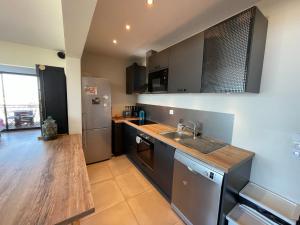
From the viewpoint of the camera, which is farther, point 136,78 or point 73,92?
point 136,78

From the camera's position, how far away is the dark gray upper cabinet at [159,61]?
7.00 feet

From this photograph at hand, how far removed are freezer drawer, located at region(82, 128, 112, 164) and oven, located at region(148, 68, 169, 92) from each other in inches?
55.7

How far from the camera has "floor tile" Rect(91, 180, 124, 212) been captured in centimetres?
180

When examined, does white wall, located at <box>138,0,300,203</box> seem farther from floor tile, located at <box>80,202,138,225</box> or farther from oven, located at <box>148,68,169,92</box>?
floor tile, located at <box>80,202,138,225</box>

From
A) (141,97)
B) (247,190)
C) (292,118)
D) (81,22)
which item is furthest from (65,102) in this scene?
(292,118)

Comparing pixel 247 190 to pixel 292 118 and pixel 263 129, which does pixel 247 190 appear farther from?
pixel 292 118

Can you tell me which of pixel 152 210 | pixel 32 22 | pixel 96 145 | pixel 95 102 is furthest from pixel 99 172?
pixel 32 22

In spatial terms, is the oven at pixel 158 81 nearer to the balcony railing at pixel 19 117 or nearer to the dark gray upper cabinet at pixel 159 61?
the dark gray upper cabinet at pixel 159 61

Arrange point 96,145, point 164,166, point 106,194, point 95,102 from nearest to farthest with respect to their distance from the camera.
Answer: point 164,166 < point 106,194 < point 95,102 < point 96,145

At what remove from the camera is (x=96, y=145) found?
284 centimetres

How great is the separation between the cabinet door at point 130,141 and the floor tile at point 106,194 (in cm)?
71

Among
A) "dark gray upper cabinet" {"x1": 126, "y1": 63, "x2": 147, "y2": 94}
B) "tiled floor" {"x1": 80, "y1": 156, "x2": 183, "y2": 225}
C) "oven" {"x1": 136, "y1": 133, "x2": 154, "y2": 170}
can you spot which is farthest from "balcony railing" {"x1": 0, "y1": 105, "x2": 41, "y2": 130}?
"oven" {"x1": 136, "y1": 133, "x2": 154, "y2": 170}

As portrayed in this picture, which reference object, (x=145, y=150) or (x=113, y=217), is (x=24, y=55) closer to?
(x=145, y=150)

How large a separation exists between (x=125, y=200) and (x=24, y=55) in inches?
131
